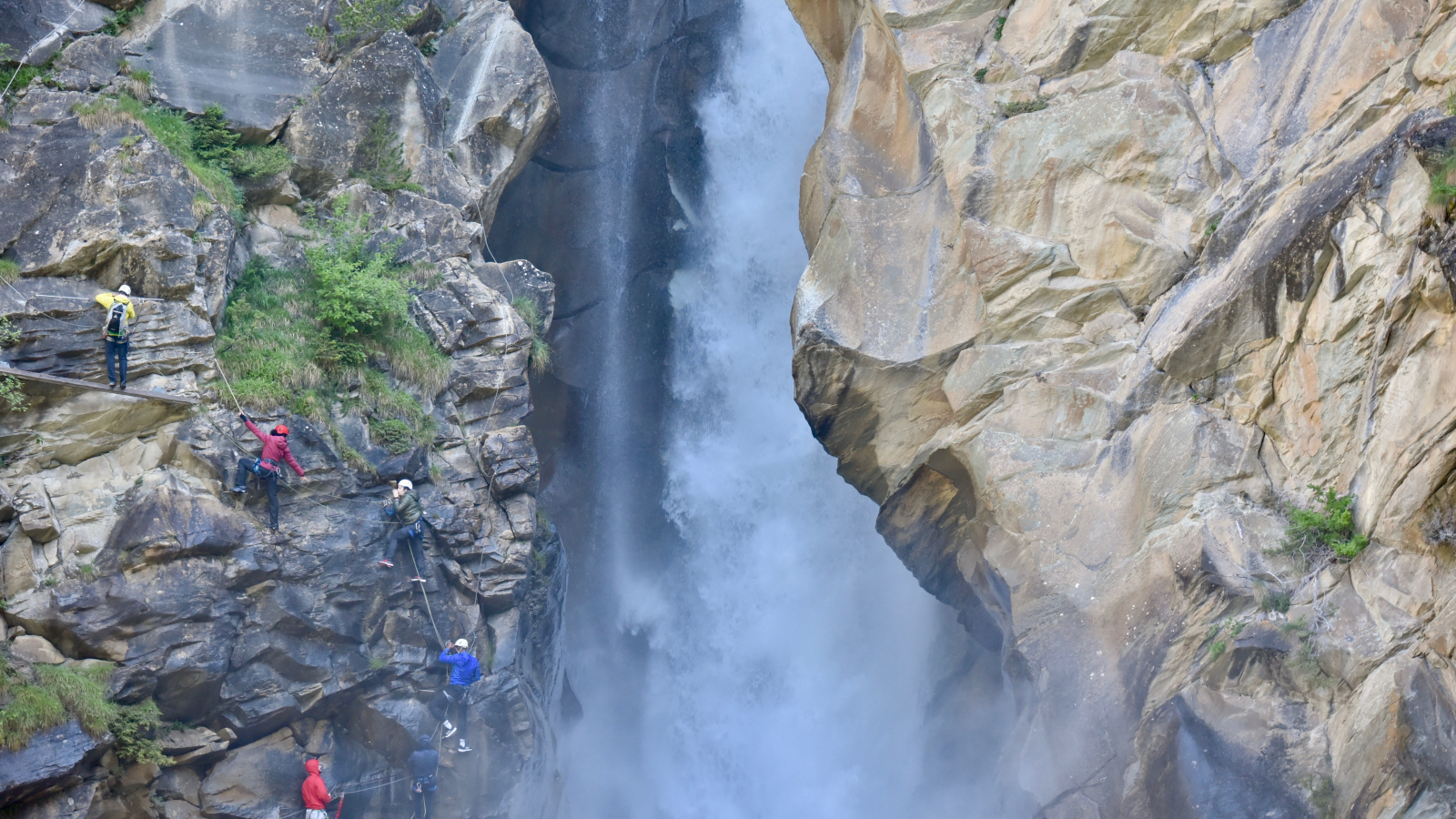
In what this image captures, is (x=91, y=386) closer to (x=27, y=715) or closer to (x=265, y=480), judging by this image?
(x=265, y=480)

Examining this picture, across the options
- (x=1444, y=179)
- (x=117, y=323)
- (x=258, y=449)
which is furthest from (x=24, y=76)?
(x=1444, y=179)

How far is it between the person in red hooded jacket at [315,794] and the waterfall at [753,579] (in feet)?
23.8

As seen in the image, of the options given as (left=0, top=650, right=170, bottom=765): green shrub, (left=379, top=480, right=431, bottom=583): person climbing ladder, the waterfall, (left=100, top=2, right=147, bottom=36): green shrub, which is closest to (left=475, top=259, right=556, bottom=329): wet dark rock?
(left=379, top=480, right=431, bottom=583): person climbing ladder

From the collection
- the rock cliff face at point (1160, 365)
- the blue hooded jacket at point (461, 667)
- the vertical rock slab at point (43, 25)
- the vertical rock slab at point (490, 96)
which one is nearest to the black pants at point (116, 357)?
the vertical rock slab at point (43, 25)

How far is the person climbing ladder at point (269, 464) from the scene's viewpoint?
40.5 feet

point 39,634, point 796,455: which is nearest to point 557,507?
point 796,455

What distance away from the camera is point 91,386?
1147 cm

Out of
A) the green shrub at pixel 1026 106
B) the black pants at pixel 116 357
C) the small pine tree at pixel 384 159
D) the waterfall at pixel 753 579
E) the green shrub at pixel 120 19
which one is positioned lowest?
the waterfall at pixel 753 579

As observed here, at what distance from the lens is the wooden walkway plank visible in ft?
36.6

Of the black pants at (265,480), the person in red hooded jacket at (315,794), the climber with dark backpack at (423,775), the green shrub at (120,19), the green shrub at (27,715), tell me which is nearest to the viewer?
the green shrub at (27,715)

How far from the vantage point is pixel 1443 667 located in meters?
8.31

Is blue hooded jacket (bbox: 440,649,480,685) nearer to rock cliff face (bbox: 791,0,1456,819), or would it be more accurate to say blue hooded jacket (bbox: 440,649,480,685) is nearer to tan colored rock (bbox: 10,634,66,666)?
tan colored rock (bbox: 10,634,66,666)

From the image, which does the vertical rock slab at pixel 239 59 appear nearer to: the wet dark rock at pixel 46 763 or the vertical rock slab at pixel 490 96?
the vertical rock slab at pixel 490 96

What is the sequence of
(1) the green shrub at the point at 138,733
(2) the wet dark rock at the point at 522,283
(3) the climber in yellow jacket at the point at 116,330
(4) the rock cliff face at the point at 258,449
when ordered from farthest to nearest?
1. (2) the wet dark rock at the point at 522,283
2. (3) the climber in yellow jacket at the point at 116,330
3. (4) the rock cliff face at the point at 258,449
4. (1) the green shrub at the point at 138,733
